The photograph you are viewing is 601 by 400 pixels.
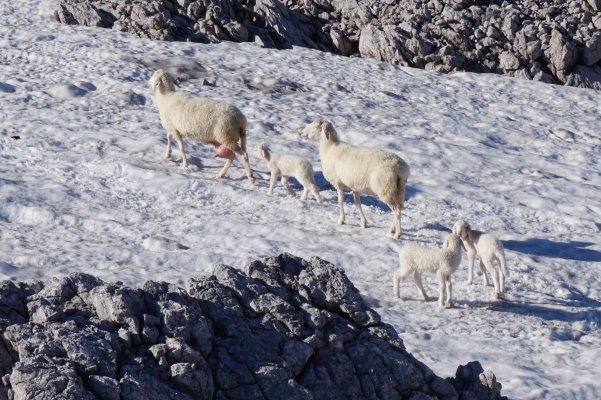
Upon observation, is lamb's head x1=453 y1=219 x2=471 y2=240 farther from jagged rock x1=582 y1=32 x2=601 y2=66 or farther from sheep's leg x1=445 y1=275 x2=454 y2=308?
jagged rock x1=582 y1=32 x2=601 y2=66

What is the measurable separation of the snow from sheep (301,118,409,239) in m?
0.49

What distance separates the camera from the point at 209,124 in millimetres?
17172

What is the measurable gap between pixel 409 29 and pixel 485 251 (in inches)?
598

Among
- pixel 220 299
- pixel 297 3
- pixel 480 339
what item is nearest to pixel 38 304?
pixel 220 299

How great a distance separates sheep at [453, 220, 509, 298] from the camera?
43.5ft

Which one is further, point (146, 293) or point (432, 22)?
point (432, 22)

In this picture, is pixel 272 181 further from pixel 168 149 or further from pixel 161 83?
pixel 161 83

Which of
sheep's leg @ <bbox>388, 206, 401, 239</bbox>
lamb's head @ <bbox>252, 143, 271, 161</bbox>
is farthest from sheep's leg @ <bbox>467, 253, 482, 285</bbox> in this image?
lamb's head @ <bbox>252, 143, 271, 161</bbox>

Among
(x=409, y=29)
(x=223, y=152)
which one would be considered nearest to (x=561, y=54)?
(x=409, y=29)

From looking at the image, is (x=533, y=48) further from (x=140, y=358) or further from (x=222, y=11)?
(x=140, y=358)

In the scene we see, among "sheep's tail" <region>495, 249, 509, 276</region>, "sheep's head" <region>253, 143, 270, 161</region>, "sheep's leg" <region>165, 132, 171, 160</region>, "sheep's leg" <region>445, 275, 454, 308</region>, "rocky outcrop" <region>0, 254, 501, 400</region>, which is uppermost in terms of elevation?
"rocky outcrop" <region>0, 254, 501, 400</region>

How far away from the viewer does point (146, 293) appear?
8266mm

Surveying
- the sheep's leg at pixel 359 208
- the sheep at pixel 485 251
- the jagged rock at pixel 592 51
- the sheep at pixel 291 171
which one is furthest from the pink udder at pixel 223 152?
the jagged rock at pixel 592 51

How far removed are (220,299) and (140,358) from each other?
1247mm
